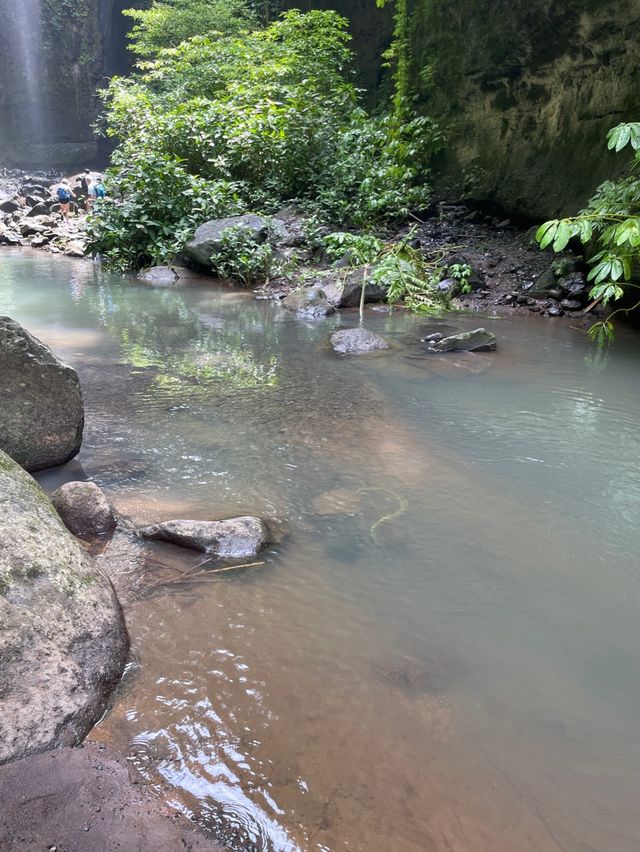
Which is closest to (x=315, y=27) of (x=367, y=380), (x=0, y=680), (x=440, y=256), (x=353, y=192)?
(x=353, y=192)

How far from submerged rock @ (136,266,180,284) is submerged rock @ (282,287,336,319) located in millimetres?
2920

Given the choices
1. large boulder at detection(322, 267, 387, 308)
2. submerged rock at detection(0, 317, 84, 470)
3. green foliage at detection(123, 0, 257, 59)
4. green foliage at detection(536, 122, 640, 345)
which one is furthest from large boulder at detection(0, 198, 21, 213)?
submerged rock at detection(0, 317, 84, 470)

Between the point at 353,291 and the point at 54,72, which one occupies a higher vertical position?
the point at 54,72

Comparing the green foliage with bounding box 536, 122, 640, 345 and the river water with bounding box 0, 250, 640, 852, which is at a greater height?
the green foliage with bounding box 536, 122, 640, 345

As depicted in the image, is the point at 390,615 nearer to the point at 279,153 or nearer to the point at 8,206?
the point at 279,153

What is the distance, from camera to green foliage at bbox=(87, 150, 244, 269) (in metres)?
11.2

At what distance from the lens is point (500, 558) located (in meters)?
2.68

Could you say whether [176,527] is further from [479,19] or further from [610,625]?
[479,19]

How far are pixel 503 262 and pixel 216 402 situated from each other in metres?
5.96

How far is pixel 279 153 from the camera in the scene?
1182 cm

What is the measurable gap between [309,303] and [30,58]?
27751 millimetres

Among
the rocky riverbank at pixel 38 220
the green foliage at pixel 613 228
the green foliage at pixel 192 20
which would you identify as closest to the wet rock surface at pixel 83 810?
the green foliage at pixel 613 228

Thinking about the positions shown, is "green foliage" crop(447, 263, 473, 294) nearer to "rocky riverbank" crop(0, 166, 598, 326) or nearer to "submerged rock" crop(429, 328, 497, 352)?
"rocky riverbank" crop(0, 166, 598, 326)

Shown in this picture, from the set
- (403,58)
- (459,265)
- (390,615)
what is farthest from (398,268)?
(390,615)
